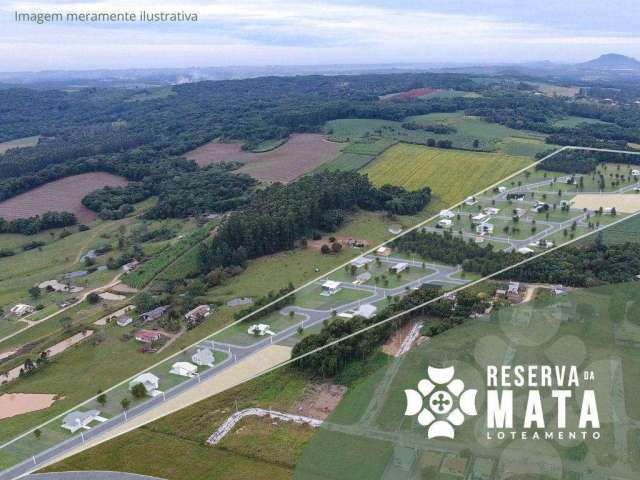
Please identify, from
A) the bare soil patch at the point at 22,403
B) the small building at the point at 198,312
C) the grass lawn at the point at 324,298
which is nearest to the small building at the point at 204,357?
the grass lawn at the point at 324,298

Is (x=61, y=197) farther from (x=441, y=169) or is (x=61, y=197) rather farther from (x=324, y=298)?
(x=324, y=298)

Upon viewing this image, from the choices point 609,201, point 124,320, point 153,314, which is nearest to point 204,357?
point 153,314

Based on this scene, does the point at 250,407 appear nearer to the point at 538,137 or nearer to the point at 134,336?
the point at 134,336

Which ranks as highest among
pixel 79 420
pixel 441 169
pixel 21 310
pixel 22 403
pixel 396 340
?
pixel 441 169

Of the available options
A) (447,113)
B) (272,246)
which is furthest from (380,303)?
(447,113)

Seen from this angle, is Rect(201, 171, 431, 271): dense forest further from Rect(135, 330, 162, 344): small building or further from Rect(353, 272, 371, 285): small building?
Rect(353, 272, 371, 285): small building

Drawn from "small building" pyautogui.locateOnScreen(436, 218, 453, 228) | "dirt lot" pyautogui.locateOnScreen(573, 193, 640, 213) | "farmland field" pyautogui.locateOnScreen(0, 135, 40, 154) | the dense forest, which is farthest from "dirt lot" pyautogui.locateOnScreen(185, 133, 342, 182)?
"dirt lot" pyautogui.locateOnScreen(573, 193, 640, 213)

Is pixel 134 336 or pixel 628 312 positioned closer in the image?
pixel 628 312
